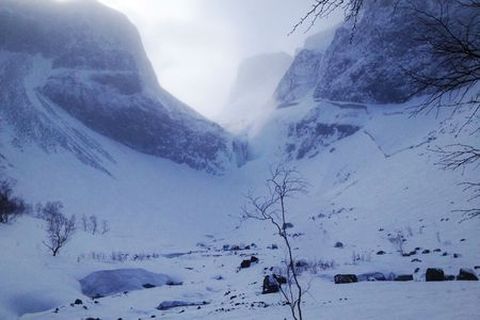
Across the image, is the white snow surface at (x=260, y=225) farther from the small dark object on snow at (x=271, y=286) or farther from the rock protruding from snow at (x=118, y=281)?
the rock protruding from snow at (x=118, y=281)

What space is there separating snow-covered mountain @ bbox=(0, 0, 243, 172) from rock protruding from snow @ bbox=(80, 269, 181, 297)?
6489 centimetres

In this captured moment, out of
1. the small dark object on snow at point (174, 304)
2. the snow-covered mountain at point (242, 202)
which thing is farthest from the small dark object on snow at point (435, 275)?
the small dark object on snow at point (174, 304)

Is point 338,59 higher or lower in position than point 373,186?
higher

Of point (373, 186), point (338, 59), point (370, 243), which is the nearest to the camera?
point (370, 243)

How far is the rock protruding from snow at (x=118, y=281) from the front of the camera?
20.7 metres

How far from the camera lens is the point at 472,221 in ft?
79.2

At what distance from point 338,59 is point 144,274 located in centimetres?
8797

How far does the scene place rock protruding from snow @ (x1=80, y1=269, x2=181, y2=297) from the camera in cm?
2066

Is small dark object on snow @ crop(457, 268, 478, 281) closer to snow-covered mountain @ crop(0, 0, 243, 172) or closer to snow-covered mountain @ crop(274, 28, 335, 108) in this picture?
snow-covered mountain @ crop(0, 0, 243, 172)

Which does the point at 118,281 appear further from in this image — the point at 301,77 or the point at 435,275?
the point at 301,77

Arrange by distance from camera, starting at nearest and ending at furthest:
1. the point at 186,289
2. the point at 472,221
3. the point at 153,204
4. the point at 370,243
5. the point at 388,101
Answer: the point at 186,289, the point at 472,221, the point at 370,243, the point at 153,204, the point at 388,101

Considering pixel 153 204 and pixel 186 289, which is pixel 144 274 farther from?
pixel 153 204

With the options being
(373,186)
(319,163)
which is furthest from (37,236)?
(319,163)

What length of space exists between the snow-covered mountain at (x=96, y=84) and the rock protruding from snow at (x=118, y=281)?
64885 mm
